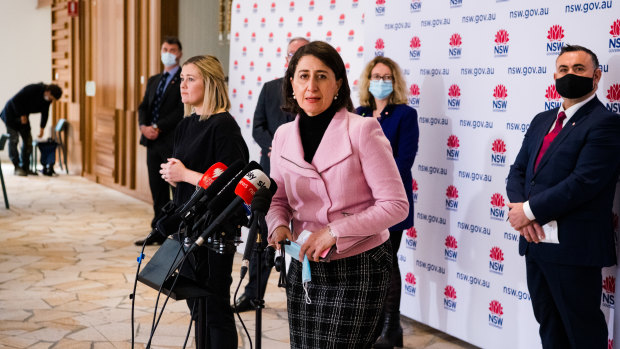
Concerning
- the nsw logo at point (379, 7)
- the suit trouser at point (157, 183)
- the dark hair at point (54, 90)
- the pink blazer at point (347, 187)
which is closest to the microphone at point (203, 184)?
the pink blazer at point (347, 187)

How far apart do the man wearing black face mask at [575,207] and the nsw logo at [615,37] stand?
203 millimetres

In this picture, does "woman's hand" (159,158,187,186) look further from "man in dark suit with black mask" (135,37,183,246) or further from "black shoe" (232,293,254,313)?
"man in dark suit with black mask" (135,37,183,246)

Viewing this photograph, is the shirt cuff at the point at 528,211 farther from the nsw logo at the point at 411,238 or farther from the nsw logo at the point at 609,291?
the nsw logo at the point at 411,238

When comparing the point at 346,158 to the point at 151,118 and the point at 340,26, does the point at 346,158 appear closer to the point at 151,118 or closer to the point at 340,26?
the point at 340,26

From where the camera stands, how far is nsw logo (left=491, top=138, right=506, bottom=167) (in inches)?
166

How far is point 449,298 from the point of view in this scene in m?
4.66

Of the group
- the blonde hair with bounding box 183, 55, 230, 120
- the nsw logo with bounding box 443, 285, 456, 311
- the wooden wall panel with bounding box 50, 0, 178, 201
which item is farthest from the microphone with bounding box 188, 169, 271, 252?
the wooden wall panel with bounding box 50, 0, 178, 201

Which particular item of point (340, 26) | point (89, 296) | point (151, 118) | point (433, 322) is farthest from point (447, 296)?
point (151, 118)

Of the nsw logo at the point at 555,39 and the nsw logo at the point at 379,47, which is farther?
the nsw logo at the point at 379,47

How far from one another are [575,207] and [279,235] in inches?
67.7

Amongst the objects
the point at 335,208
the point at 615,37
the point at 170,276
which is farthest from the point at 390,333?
the point at 170,276

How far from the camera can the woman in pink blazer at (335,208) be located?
7.44ft

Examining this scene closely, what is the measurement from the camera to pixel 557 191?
3318 millimetres

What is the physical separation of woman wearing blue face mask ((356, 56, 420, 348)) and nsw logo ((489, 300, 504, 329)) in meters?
0.56
